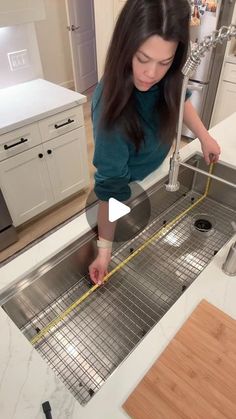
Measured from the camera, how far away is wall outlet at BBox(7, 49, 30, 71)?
2068 mm

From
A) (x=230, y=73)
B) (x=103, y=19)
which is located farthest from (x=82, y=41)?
(x=230, y=73)

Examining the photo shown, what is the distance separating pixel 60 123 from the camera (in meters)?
1.89

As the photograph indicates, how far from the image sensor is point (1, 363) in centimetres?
61

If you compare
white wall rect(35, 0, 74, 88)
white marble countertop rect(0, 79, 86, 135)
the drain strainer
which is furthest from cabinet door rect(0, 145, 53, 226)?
white wall rect(35, 0, 74, 88)

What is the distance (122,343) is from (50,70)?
391cm

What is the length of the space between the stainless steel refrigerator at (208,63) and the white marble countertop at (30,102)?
1.00 m

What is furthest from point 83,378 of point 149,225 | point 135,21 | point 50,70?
point 50,70

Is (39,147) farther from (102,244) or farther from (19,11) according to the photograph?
(102,244)

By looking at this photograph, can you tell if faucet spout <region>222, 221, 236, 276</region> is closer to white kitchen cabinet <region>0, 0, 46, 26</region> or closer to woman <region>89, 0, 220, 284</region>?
woman <region>89, 0, 220, 284</region>
